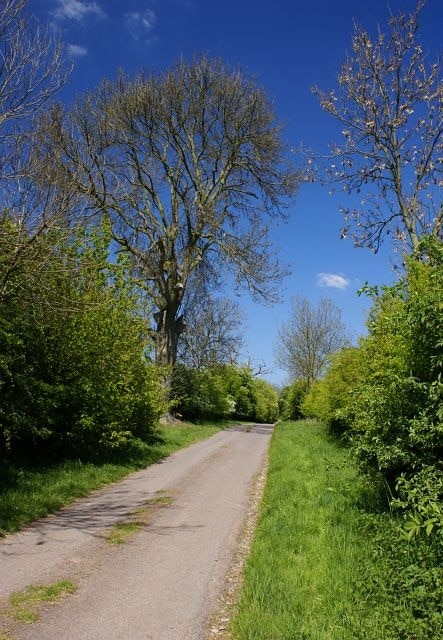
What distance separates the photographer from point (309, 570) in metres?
5.77

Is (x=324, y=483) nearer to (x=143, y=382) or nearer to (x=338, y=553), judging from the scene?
(x=338, y=553)

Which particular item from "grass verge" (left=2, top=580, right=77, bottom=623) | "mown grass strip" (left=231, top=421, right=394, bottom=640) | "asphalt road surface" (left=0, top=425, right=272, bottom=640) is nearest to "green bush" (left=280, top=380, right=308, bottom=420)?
"asphalt road surface" (left=0, top=425, right=272, bottom=640)

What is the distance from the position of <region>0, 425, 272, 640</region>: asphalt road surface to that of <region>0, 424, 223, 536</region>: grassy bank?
0.27 meters

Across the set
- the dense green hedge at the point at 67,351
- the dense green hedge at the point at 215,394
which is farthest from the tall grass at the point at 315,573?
the dense green hedge at the point at 215,394

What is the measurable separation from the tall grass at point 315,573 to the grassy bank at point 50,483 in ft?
12.0

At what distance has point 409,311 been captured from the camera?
6297mm

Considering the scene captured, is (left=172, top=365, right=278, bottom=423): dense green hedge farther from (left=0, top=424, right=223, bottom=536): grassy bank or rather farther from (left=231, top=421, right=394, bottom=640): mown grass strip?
(left=231, top=421, right=394, bottom=640): mown grass strip

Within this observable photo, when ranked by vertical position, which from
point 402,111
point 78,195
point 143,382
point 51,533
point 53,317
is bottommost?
point 51,533

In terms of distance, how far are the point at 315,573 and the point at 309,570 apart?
0.16 metres

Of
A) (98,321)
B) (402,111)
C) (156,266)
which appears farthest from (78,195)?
(156,266)

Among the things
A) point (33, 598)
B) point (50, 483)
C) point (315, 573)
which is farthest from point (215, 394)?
point (33, 598)

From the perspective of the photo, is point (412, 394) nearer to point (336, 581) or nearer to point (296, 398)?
point (336, 581)

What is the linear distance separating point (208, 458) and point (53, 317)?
313 inches

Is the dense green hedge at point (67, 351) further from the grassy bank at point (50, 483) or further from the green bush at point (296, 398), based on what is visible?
the green bush at point (296, 398)
